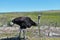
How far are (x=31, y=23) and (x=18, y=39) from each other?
261 centimetres

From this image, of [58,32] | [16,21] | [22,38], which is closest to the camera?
[16,21]

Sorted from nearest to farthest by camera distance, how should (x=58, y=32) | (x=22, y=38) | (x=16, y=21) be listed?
(x=16, y=21) < (x=22, y=38) < (x=58, y=32)

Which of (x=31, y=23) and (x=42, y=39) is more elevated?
(x=31, y=23)

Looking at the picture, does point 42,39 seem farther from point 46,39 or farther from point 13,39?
point 13,39

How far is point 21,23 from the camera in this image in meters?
29.0

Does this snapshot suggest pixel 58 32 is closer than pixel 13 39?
No

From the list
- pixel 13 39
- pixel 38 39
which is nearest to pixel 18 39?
pixel 13 39

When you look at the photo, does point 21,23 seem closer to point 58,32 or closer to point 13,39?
point 13,39

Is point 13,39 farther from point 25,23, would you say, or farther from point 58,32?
point 58,32

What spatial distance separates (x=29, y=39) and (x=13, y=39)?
199 centimetres

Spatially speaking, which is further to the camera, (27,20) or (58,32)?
(58,32)

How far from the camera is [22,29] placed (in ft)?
99.1

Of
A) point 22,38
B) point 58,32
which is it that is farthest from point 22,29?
point 58,32

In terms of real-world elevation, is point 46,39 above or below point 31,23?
below
